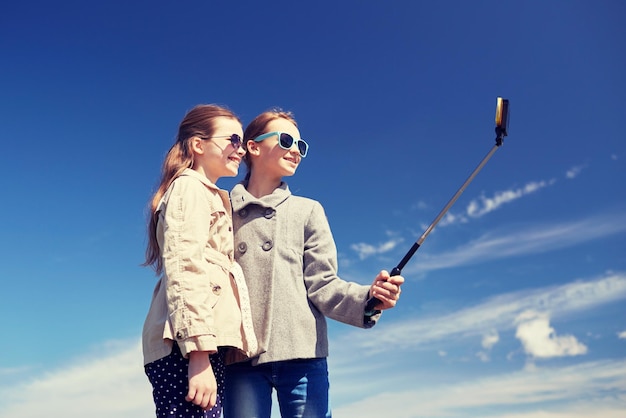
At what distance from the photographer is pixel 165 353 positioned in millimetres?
4297

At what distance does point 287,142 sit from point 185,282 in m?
1.95

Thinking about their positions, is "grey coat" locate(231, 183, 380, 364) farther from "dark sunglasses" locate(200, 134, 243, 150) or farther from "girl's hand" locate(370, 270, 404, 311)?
"dark sunglasses" locate(200, 134, 243, 150)

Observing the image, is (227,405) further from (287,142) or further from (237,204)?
(287,142)

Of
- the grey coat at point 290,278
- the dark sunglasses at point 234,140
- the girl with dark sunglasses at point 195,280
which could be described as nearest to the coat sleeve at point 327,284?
the grey coat at point 290,278

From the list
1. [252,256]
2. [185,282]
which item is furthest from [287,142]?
[185,282]

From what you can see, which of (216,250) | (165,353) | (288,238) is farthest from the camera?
(288,238)

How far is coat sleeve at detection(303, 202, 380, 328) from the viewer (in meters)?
5.27

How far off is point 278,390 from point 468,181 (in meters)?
2.13

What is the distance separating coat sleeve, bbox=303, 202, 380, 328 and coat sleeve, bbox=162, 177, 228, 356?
102 cm

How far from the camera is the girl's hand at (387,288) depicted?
16.4ft

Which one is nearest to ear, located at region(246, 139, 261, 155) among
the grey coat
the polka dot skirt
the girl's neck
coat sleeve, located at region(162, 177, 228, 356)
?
the girl's neck

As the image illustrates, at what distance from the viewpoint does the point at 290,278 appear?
5410 mm

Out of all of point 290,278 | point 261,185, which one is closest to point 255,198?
point 261,185

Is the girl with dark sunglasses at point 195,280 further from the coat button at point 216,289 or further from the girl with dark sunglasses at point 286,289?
the girl with dark sunglasses at point 286,289
